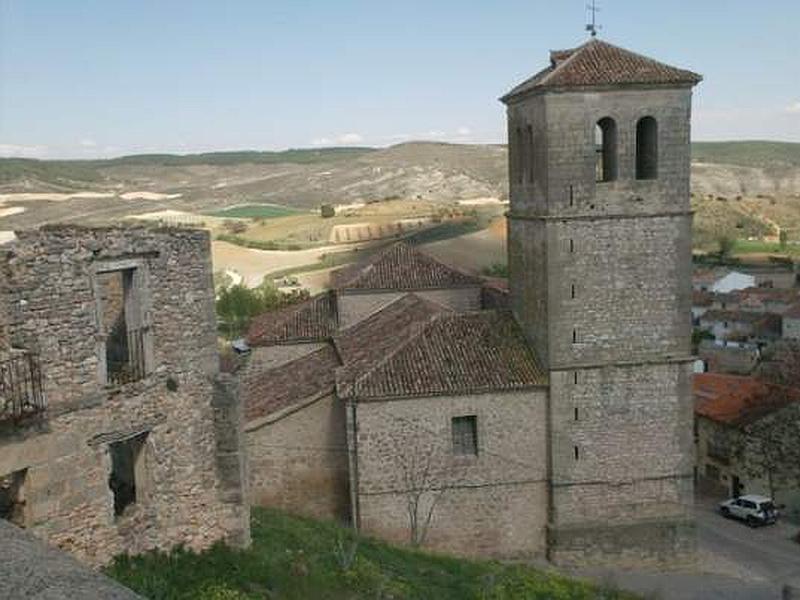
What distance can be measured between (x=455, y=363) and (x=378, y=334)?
391 cm

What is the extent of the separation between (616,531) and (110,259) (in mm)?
13371

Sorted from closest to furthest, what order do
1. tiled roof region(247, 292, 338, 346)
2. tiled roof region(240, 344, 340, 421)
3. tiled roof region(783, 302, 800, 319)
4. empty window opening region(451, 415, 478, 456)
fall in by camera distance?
empty window opening region(451, 415, 478, 456), tiled roof region(240, 344, 340, 421), tiled roof region(247, 292, 338, 346), tiled roof region(783, 302, 800, 319)

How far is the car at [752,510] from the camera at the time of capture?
26875mm

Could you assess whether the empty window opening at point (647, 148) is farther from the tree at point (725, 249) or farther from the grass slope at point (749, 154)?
the grass slope at point (749, 154)

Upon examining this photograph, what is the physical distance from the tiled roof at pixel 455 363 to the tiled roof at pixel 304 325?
6863mm

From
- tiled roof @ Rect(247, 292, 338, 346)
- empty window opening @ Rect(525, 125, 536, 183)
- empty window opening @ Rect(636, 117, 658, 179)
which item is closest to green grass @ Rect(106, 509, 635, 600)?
empty window opening @ Rect(525, 125, 536, 183)

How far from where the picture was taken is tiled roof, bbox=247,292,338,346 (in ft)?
87.0

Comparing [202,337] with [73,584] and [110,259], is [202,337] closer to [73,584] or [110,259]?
[110,259]

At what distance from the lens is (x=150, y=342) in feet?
38.9

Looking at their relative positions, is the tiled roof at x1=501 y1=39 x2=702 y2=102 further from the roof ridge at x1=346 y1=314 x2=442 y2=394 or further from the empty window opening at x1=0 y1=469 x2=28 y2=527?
the empty window opening at x1=0 y1=469 x2=28 y2=527

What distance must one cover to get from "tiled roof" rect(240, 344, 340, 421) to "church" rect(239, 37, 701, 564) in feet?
2.13

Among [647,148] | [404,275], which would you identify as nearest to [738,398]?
[404,275]

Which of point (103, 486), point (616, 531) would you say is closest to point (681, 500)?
point (616, 531)

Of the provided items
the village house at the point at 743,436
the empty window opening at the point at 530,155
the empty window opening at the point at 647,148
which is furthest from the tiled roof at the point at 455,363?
the village house at the point at 743,436
